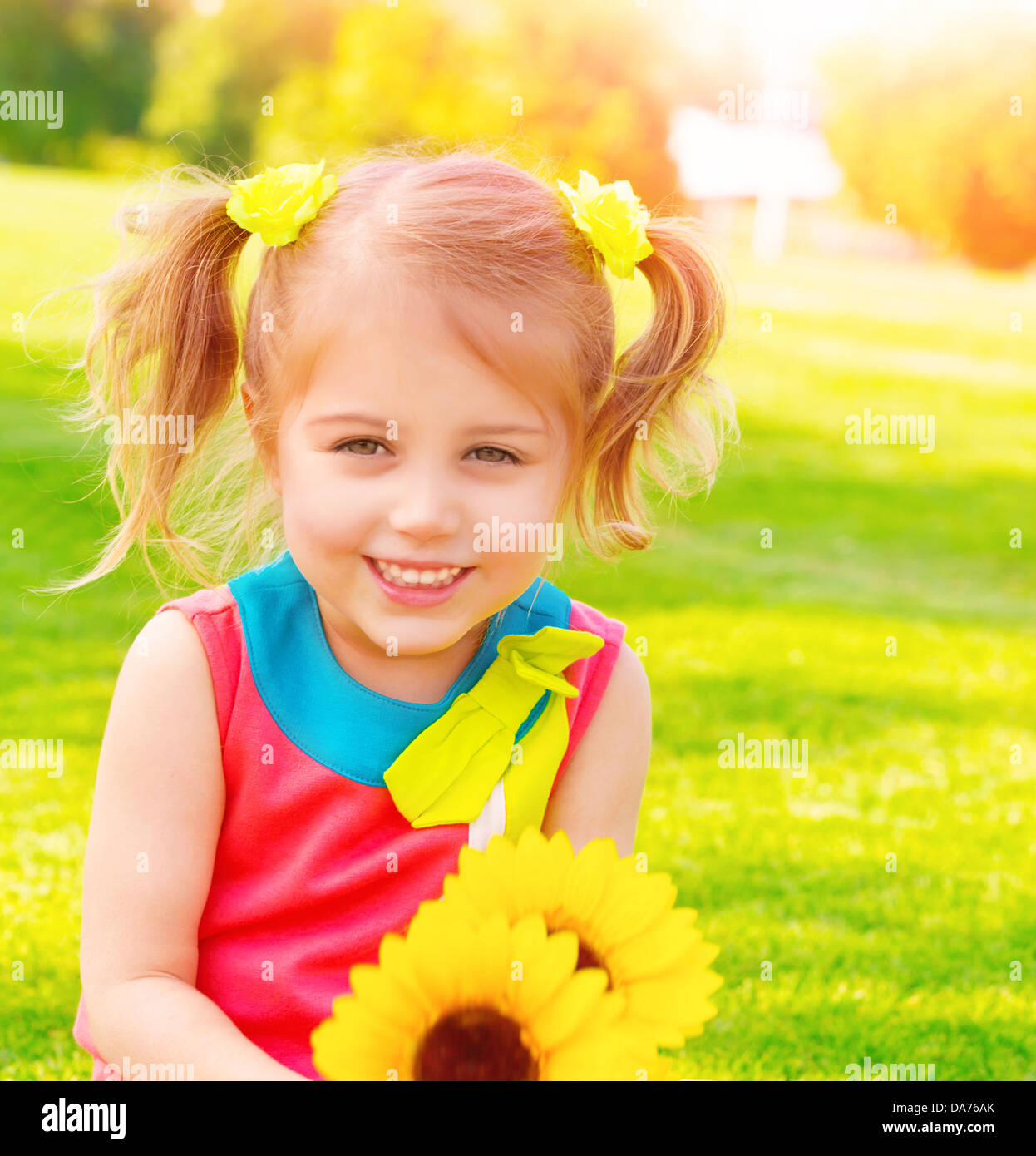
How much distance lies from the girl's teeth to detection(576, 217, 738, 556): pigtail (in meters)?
0.36

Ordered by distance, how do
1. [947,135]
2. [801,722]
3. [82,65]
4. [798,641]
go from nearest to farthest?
[801,722]
[798,641]
[947,135]
[82,65]

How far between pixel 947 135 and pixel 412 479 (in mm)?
24447

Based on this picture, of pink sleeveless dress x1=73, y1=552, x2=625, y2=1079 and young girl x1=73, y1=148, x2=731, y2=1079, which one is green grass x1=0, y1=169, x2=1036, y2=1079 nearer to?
young girl x1=73, y1=148, x2=731, y2=1079

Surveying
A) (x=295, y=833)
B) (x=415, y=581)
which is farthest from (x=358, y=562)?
(x=295, y=833)

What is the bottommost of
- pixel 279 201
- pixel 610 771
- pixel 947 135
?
pixel 610 771

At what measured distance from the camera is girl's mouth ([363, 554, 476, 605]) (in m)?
1.67

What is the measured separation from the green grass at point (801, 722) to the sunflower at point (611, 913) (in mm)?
1010

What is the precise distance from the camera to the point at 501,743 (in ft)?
6.27

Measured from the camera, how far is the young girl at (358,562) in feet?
5.45

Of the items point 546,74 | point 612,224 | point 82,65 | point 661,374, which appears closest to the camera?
point 612,224

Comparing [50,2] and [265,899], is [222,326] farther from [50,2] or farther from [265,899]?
[50,2]

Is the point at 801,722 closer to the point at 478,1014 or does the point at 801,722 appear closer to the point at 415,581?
the point at 415,581

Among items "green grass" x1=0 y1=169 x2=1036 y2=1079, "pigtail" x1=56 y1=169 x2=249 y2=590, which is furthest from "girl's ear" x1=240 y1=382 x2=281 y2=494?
"green grass" x1=0 y1=169 x2=1036 y2=1079

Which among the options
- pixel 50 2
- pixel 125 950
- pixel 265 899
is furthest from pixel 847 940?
pixel 50 2
